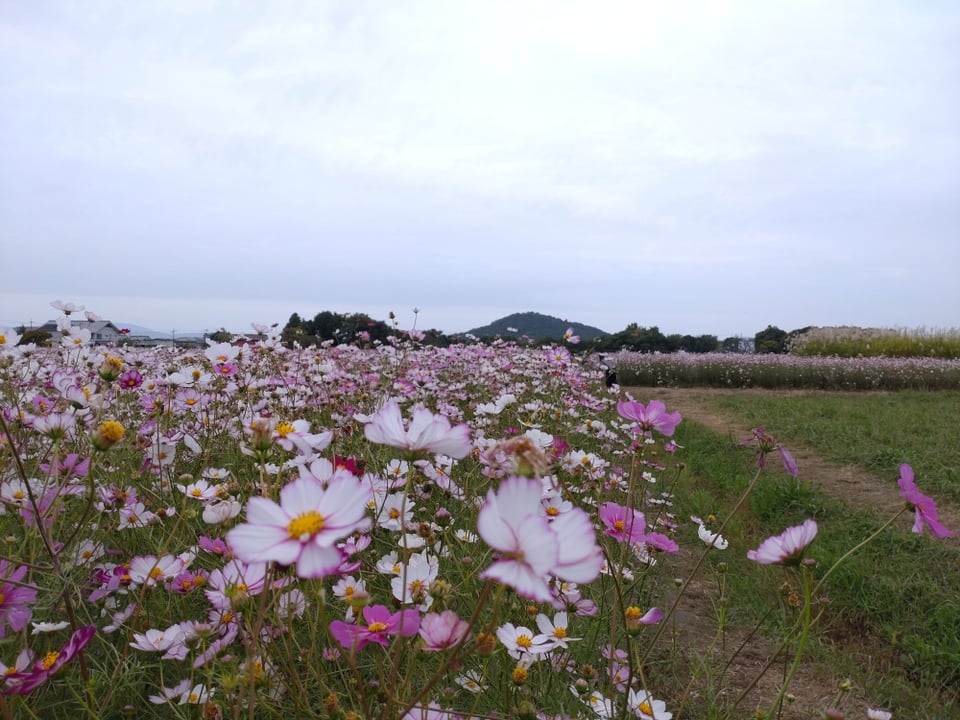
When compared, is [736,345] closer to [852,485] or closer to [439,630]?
[852,485]

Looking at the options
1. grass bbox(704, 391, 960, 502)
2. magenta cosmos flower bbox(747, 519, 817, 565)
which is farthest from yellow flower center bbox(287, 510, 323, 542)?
grass bbox(704, 391, 960, 502)

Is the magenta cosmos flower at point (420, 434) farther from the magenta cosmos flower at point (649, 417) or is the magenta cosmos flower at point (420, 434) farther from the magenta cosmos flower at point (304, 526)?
the magenta cosmos flower at point (649, 417)

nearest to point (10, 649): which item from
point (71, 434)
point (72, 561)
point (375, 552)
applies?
point (72, 561)

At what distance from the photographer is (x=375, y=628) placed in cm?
80

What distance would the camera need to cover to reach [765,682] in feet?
5.31

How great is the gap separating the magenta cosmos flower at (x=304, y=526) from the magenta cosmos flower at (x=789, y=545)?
547 millimetres

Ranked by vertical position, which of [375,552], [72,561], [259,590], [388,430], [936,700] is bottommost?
[936,700]

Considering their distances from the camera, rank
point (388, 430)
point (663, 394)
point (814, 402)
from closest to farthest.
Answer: point (388, 430)
point (814, 402)
point (663, 394)

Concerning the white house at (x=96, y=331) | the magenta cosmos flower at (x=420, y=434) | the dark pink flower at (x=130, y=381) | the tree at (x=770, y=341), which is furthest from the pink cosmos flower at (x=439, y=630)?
the tree at (x=770, y=341)

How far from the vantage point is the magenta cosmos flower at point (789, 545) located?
0.80m

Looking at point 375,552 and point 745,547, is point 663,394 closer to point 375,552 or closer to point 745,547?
point 745,547

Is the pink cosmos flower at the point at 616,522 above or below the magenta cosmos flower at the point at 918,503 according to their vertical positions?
below

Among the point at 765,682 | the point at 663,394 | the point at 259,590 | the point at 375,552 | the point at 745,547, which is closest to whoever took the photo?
the point at 259,590

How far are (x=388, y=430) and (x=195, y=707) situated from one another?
0.79m
